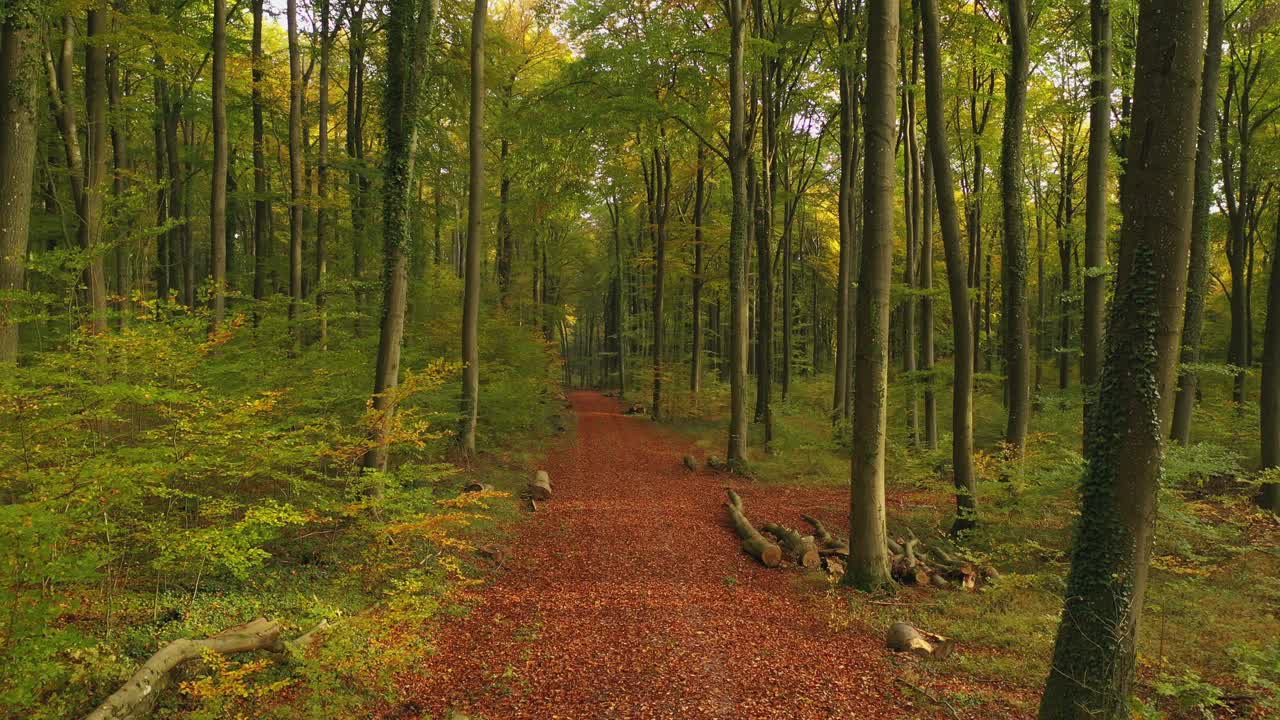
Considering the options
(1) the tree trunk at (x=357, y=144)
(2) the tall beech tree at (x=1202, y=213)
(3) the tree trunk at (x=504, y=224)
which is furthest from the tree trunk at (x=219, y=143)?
(2) the tall beech tree at (x=1202, y=213)

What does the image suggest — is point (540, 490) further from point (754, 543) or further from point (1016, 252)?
point (1016, 252)

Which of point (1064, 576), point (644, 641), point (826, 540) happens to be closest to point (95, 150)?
point (644, 641)

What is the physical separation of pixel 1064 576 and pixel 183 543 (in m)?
9.15

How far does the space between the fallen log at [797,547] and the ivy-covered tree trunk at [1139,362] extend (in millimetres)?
4652

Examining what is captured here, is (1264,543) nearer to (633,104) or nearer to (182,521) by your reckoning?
(633,104)

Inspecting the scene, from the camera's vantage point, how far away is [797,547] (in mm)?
8688

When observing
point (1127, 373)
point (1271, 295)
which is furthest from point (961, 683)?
point (1271, 295)

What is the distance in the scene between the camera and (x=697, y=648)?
18.5 ft

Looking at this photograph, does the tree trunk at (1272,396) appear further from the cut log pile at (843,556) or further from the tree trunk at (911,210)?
the cut log pile at (843,556)

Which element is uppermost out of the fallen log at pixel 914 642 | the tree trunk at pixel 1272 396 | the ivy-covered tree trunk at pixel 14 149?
the ivy-covered tree trunk at pixel 14 149

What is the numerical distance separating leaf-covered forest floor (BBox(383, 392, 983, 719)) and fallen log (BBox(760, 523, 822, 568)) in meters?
0.34

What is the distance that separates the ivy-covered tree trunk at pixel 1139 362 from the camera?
3533mm

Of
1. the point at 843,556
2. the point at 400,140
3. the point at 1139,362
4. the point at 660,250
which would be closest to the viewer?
the point at 1139,362

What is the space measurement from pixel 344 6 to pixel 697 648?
17.1 metres
